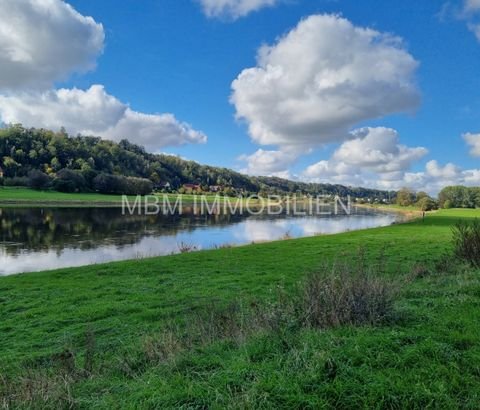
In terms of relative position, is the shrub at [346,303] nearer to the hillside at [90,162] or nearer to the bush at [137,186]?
the hillside at [90,162]

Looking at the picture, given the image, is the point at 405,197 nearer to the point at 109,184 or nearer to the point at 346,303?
the point at 109,184

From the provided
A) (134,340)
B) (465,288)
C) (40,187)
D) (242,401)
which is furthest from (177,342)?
(40,187)

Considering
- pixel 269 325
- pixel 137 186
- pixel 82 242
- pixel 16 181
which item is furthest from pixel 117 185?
pixel 269 325

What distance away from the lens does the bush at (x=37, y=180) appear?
9171cm

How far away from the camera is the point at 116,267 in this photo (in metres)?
15.3

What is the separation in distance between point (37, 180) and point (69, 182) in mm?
7420

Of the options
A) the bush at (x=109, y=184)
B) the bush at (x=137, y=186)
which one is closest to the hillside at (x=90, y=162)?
the bush at (x=109, y=184)

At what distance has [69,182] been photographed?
311ft

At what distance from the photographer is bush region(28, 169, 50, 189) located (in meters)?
91.7

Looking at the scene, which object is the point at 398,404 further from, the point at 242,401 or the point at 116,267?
the point at 116,267

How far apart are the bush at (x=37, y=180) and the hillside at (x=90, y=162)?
6548 mm

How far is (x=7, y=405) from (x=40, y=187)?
101 metres

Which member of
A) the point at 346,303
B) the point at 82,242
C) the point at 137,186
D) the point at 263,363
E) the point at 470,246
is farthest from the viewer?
the point at 137,186

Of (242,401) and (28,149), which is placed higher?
(28,149)
